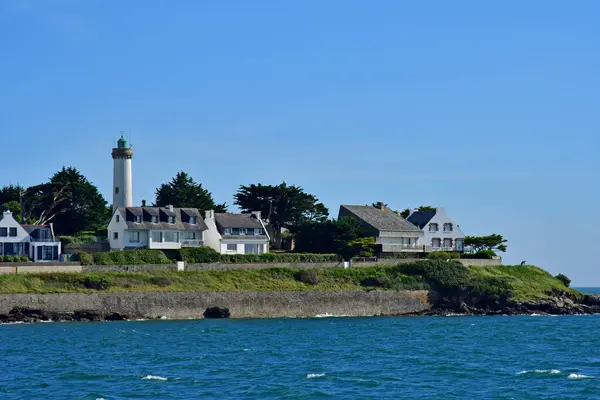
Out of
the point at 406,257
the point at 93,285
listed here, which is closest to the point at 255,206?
A: the point at 406,257

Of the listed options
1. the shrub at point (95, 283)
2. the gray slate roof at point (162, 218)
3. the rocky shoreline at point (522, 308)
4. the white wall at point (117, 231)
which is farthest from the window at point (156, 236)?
the rocky shoreline at point (522, 308)

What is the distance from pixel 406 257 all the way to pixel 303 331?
97.6ft

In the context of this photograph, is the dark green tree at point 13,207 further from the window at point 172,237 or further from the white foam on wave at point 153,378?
the white foam on wave at point 153,378

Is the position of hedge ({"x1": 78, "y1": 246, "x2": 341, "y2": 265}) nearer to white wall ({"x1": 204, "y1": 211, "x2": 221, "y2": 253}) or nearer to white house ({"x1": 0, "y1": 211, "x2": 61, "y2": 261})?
white house ({"x1": 0, "y1": 211, "x2": 61, "y2": 261})

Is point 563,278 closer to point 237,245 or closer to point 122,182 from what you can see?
point 237,245

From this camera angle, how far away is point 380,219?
9938 centimetres

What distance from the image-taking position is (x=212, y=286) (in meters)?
77.2

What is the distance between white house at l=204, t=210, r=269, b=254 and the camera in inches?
3578

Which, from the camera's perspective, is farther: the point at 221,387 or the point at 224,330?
the point at 224,330

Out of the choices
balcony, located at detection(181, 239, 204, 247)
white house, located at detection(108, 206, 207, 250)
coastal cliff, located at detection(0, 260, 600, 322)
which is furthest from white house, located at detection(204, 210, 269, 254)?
coastal cliff, located at detection(0, 260, 600, 322)

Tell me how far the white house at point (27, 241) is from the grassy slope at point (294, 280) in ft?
29.2

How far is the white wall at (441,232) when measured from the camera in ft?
336

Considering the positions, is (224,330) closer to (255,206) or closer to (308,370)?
(308,370)

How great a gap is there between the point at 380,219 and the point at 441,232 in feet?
24.1
